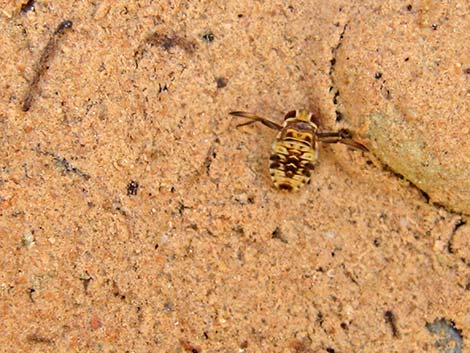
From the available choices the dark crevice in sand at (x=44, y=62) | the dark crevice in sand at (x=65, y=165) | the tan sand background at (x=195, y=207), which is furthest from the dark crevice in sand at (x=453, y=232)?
the dark crevice in sand at (x=44, y=62)

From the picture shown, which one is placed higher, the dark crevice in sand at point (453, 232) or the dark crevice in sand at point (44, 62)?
the dark crevice in sand at point (44, 62)

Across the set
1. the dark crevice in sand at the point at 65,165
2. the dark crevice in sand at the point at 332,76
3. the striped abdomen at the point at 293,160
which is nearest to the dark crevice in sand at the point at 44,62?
the dark crevice in sand at the point at 65,165

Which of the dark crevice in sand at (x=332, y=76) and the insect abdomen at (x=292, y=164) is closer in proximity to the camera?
the insect abdomen at (x=292, y=164)

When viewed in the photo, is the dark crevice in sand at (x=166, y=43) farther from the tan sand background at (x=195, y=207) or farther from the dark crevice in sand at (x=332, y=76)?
the dark crevice in sand at (x=332, y=76)

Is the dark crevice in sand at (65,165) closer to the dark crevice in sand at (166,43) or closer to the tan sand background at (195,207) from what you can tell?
the tan sand background at (195,207)

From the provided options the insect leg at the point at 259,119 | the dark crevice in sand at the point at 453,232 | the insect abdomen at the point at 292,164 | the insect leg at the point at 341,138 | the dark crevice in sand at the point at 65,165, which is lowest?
the dark crevice in sand at the point at 65,165

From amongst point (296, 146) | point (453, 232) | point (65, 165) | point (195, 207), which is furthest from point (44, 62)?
point (453, 232)

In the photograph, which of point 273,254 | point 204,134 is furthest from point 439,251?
point 204,134
